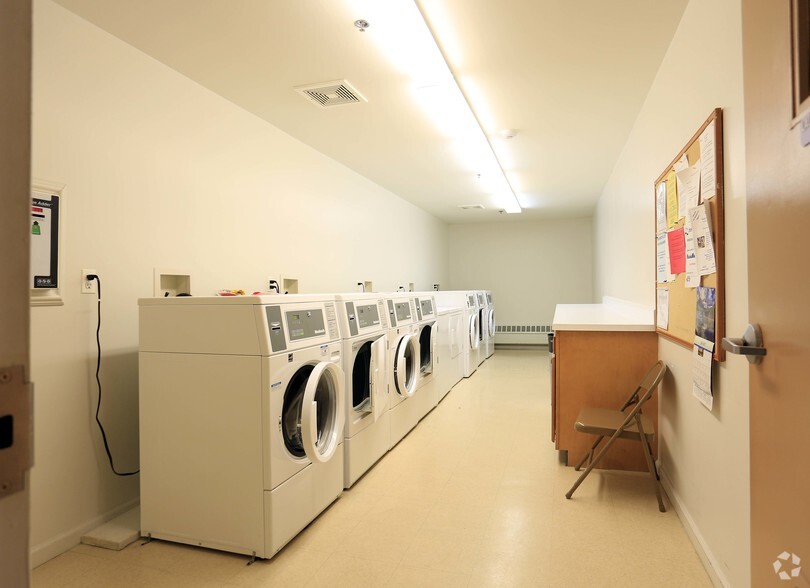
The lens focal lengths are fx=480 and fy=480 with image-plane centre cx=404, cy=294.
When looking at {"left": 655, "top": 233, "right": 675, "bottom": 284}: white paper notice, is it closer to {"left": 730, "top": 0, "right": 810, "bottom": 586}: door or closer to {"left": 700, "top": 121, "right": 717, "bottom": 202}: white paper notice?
{"left": 700, "top": 121, "right": 717, "bottom": 202}: white paper notice

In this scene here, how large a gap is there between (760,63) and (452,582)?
2.09 metres

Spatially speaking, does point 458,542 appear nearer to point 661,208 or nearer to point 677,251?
point 677,251

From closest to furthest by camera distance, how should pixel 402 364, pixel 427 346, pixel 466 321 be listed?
1. pixel 402 364
2. pixel 427 346
3. pixel 466 321

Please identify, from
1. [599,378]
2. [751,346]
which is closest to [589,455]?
[599,378]

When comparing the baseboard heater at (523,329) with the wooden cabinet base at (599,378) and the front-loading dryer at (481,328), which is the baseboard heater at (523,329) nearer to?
the front-loading dryer at (481,328)

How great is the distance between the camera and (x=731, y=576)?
175 centimetres

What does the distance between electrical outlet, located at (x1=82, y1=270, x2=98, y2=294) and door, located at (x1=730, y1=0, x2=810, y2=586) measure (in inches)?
110

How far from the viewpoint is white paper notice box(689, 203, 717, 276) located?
189 cm

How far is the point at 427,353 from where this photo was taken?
15.4 ft

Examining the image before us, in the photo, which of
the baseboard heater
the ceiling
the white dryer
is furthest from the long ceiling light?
the baseboard heater

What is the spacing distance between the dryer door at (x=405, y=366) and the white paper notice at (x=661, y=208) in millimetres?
1888

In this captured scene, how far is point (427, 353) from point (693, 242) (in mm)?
2889

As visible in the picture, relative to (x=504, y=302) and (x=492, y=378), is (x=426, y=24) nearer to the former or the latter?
(x=492, y=378)

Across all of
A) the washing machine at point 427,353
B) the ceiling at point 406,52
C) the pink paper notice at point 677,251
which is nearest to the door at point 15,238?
the ceiling at point 406,52
